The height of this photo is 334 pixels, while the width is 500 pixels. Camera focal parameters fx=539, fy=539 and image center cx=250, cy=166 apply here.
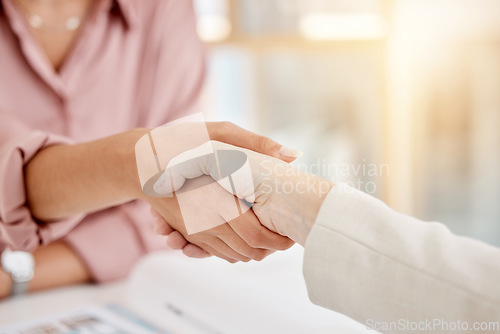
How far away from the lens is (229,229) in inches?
25.7

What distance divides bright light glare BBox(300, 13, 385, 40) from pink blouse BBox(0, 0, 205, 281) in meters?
0.94

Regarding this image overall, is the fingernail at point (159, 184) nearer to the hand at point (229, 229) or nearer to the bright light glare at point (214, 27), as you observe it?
the hand at point (229, 229)

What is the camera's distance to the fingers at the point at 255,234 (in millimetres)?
628

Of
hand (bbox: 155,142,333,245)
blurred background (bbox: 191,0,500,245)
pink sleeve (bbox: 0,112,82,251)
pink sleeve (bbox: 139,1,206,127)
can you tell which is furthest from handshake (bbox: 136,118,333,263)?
blurred background (bbox: 191,0,500,245)

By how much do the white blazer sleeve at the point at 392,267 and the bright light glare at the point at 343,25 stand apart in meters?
1.57

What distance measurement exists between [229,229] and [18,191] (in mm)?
334

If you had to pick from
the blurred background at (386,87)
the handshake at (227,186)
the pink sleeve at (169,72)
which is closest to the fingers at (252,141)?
the handshake at (227,186)

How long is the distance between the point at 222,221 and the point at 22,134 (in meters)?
0.36

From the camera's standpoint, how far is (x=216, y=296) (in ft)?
2.36

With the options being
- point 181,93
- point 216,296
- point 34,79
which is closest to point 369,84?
point 181,93

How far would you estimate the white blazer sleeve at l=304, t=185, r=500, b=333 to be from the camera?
0.44m

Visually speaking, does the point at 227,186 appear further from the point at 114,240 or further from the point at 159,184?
the point at 114,240

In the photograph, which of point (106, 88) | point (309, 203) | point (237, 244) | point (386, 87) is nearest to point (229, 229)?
point (237, 244)

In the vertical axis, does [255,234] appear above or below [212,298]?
above
